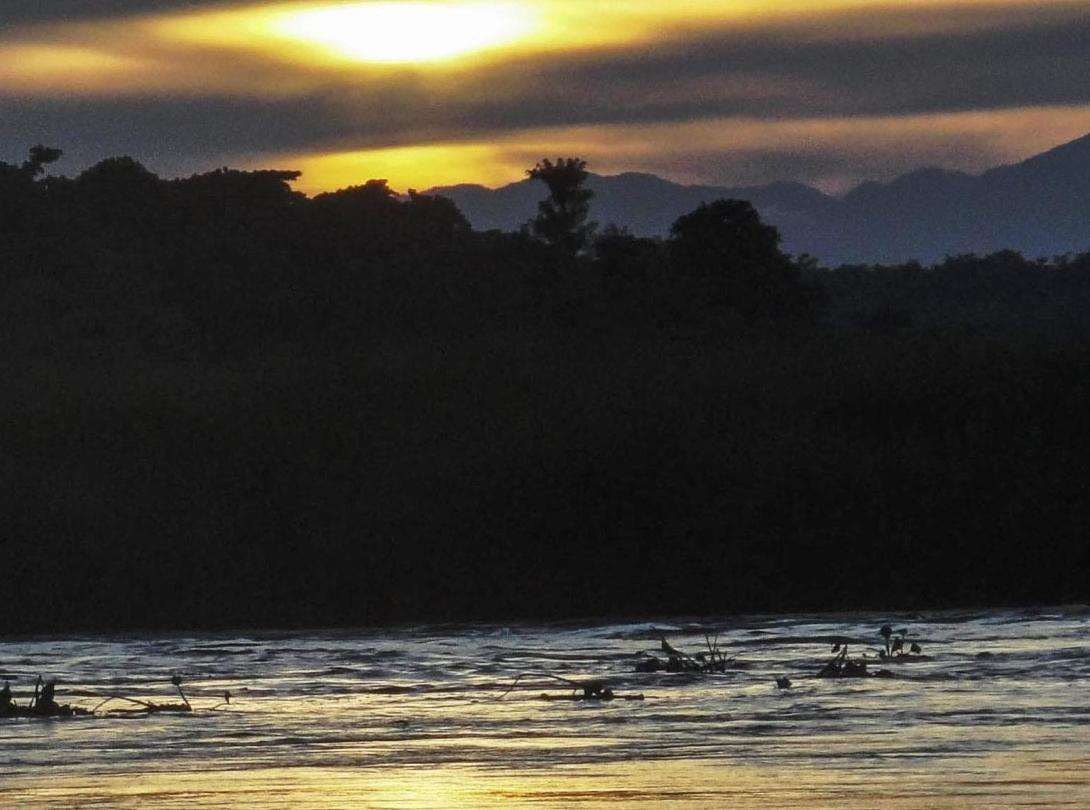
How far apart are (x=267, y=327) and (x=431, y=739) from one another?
34153 mm

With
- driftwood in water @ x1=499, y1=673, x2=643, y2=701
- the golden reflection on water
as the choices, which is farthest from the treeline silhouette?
the golden reflection on water

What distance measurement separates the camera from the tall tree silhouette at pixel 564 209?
54.7 metres

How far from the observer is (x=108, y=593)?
32344mm

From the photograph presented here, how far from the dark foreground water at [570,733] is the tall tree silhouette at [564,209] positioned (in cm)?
3257

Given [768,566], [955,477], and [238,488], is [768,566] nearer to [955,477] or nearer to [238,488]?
[955,477]

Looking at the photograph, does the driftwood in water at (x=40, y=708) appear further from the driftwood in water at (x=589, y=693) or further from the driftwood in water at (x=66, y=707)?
the driftwood in water at (x=589, y=693)

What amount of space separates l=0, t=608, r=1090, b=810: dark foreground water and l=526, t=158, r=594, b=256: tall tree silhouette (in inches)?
1282

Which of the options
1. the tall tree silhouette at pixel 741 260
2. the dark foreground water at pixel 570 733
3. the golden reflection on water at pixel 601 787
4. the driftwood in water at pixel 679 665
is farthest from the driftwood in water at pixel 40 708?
the tall tree silhouette at pixel 741 260

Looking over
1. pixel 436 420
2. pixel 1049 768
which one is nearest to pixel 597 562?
pixel 436 420

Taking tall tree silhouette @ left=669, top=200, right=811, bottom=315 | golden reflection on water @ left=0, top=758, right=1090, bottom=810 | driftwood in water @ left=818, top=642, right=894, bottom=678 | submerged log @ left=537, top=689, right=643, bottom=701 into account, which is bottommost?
driftwood in water @ left=818, top=642, right=894, bottom=678

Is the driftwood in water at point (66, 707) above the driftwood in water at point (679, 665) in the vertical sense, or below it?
above

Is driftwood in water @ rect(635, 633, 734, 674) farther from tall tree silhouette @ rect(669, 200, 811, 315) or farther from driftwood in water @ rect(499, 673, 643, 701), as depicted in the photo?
tall tree silhouette @ rect(669, 200, 811, 315)

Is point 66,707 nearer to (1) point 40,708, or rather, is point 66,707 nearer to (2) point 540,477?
(1) point 40,708

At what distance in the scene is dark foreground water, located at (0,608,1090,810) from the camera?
11461 millimetres
